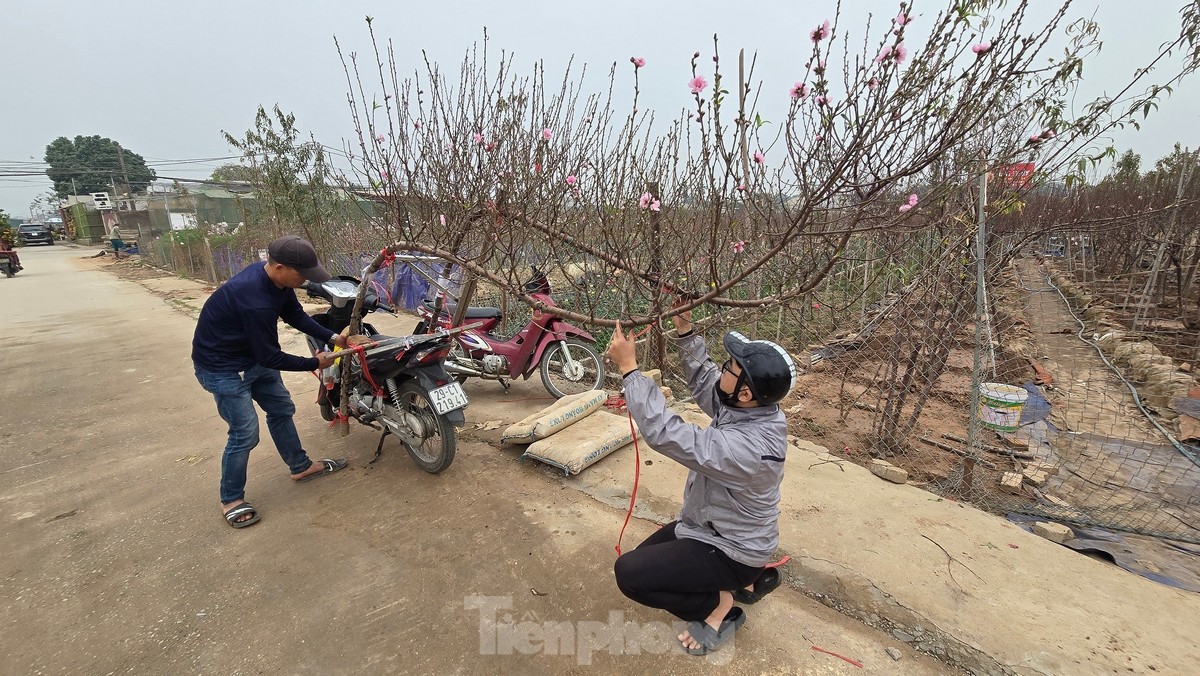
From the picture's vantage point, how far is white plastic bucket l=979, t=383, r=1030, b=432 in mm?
3299

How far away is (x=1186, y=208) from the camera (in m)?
7.69

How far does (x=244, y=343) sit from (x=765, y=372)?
9.03 feet

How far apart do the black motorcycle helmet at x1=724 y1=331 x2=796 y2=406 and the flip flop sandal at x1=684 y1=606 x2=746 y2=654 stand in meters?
0.92

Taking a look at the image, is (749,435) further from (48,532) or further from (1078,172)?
(48,532)

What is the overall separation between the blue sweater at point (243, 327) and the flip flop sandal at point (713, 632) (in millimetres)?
2350

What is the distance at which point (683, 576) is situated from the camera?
5.93 ft

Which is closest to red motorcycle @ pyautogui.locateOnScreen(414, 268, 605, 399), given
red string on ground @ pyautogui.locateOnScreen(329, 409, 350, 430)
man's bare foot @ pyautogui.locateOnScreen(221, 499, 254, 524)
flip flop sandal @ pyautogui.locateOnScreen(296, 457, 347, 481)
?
red string on ground @ pyautogui.locateOnScreen(329, 409, 350, 430)

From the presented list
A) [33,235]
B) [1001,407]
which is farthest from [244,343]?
[33,235]

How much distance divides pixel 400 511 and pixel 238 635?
93cm

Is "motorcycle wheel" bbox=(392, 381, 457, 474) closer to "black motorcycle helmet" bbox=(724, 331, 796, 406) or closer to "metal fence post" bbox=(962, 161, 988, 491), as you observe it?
"black motorcycle helmet" bbox=(724, 331, 796, 406)

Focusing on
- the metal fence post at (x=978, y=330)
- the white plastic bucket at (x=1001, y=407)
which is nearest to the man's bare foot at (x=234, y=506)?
the metal fence post at (x=978, y=330)

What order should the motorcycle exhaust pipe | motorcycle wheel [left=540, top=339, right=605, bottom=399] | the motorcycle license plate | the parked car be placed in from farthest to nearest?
the parked car → motorcycle wheel [left=540, top=339, right=605, bottom=399] → the motorcycle exhaust pipe → the motorcycle license plate

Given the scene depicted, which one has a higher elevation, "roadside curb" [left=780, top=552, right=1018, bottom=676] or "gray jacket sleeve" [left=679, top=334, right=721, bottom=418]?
"gray jacket sleeve" [left=679, top=334, right=721, bottom=418]

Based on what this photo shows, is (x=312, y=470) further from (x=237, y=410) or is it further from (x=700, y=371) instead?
(x=700, y=371)
